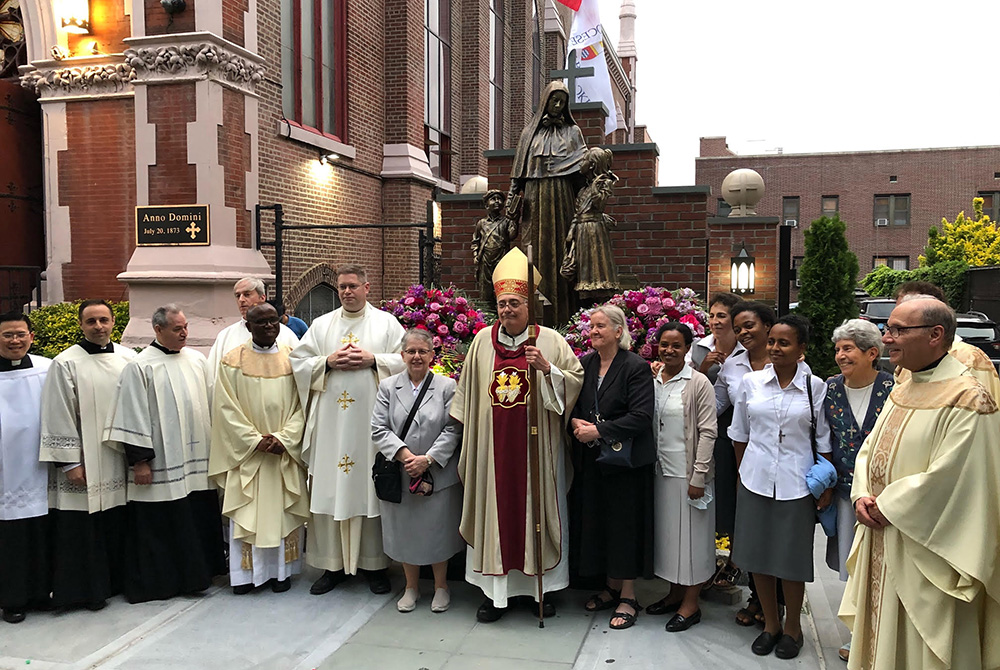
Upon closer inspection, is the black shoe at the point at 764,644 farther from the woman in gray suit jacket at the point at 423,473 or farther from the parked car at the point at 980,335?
the parked car at the point at 980,335

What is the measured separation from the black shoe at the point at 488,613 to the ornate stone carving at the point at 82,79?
8.90 meters

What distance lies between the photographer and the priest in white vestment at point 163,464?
16.9 ft

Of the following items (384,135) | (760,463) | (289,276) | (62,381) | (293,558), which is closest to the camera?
(760,463)

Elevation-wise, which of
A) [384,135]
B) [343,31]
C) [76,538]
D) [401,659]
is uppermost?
[343,31]

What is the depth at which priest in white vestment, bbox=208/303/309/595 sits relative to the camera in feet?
17.4

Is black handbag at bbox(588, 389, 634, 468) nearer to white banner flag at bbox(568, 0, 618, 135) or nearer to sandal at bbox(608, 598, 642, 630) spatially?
sandal at bbox(608, 598, 642, 630)

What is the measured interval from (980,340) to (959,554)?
14.3 m

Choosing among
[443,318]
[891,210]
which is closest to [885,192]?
[891,210]

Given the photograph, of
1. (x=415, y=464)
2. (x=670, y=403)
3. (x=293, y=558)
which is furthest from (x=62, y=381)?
(x=670, y=403)

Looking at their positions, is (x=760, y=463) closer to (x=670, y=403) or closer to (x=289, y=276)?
(x=670, y=403)

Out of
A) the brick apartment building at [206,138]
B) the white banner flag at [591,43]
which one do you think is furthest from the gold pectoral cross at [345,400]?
the white banner flag at [591,43]

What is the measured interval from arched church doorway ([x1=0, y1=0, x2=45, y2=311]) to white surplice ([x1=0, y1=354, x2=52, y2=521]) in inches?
267

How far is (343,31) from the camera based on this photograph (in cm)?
1370

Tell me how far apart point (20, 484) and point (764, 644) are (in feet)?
14.9
